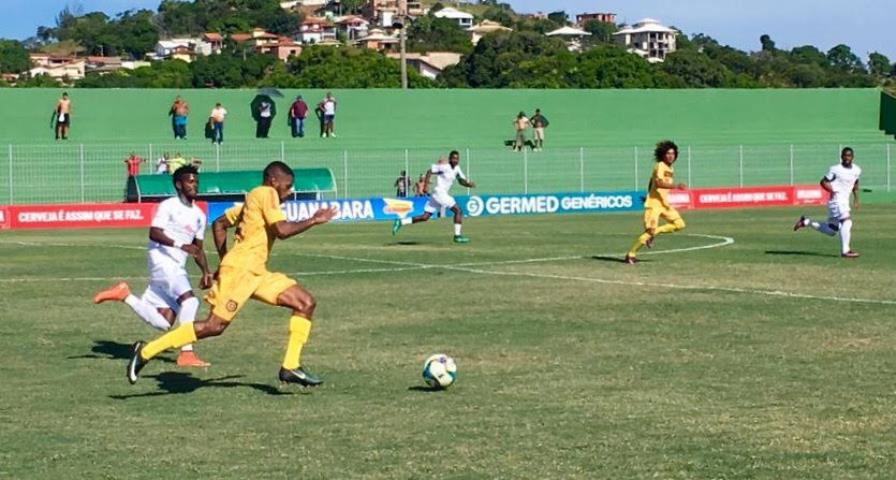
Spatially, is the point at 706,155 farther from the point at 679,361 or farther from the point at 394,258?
the point at 679,361

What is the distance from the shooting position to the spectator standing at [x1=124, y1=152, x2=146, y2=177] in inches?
2034

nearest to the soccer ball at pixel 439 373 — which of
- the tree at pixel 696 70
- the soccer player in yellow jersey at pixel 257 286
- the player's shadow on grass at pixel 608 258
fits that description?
the soccer player in yellow jersey at pixel 257 286

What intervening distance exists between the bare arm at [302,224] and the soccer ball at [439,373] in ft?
5.03

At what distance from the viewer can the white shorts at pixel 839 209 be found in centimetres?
2708

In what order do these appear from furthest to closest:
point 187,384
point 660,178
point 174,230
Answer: point 660,178 < point 174,230 < point 187,384

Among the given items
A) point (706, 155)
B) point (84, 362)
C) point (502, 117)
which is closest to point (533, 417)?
point (84, 362)

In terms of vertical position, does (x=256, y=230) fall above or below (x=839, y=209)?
above

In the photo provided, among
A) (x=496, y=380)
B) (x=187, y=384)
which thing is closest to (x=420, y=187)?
(x=187, y=384)

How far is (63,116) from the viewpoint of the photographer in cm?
→ 5731

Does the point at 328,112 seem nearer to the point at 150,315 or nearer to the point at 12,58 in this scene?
the point at 150,315

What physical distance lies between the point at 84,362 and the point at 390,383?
3.55m

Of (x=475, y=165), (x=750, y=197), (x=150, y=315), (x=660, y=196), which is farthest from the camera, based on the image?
(x=475, y=165)

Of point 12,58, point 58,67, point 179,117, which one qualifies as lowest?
point 179,117

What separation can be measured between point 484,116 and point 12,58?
108467 millimetres
